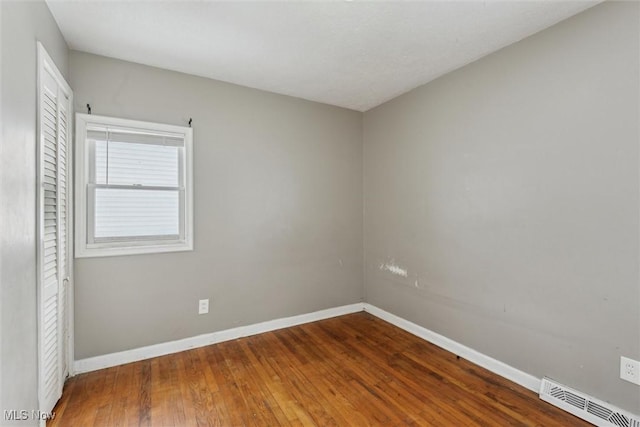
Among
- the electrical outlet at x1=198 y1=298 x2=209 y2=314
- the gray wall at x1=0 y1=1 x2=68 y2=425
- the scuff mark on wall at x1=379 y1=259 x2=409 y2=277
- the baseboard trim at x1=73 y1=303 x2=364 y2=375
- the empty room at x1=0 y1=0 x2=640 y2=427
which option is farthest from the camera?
the scuff mark on wall at x1=379 y1=259 x2=409 y2=277

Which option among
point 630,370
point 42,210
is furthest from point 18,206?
point 630,370

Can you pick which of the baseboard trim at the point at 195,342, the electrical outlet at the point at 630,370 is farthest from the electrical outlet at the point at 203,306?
the electrical outlet at the point at 630,370

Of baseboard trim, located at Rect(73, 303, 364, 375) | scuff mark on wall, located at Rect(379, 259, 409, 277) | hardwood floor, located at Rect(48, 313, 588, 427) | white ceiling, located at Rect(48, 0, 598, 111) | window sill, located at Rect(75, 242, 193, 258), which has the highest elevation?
white ceiling, located at Rect(48, 0, 598, 111)

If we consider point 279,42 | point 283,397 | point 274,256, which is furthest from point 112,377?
point 279,42

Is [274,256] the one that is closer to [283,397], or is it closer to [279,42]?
[283,397]

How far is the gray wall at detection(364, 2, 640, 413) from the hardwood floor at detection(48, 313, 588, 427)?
0.37 m

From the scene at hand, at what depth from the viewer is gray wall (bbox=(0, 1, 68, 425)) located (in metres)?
1.24

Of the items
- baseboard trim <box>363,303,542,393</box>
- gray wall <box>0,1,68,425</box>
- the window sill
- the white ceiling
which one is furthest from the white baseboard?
the white ceiling

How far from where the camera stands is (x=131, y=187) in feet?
8.38

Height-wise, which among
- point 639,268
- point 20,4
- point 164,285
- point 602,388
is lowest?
point 602,388

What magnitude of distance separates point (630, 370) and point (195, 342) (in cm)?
316

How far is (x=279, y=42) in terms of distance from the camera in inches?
88.6

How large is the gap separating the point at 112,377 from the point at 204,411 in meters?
0.93

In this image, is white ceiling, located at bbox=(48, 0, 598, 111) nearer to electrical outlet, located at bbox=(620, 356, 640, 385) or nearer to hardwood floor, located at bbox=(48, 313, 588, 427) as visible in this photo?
electrical outlet, located at bbox=(620, 356, 640, 385)
